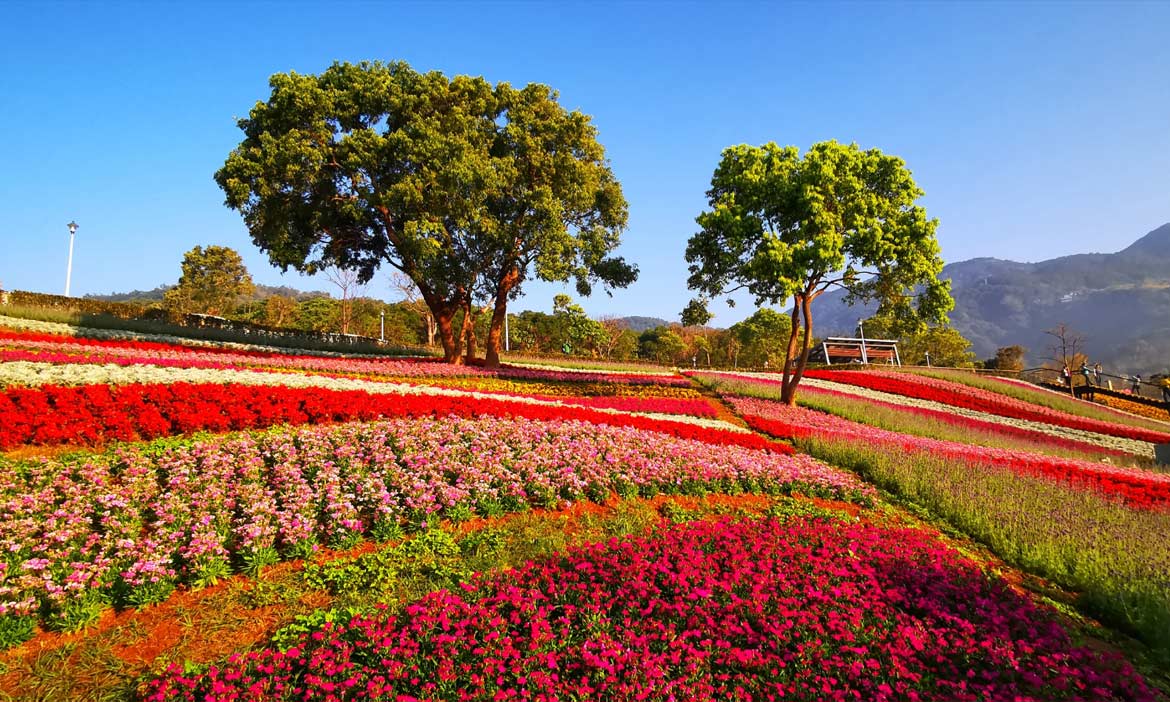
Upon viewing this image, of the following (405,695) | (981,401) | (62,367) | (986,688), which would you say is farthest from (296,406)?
(981,401)

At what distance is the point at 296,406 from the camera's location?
384 inches

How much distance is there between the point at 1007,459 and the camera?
11.9 metres

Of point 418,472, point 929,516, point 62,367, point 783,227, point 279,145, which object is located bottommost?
point 929,516

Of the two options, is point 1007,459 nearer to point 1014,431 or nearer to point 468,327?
point 1014,431

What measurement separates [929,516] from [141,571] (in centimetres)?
1030

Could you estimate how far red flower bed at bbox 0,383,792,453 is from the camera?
24.2 feet

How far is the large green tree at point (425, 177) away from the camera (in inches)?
813

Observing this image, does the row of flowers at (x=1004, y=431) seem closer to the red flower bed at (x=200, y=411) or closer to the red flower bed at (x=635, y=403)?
the red flower bed at (x=635, y=403)

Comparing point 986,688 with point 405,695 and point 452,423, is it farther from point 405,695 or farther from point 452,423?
point 452,423

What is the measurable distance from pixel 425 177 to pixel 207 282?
6645 centimetres

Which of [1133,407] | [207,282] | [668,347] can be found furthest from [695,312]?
[207,282]

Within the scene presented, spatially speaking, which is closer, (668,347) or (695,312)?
(695,312)

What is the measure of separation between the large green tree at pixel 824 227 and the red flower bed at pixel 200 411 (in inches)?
300

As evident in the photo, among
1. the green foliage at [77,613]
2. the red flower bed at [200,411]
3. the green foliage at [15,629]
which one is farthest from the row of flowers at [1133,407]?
the green foliage at [15,629]
